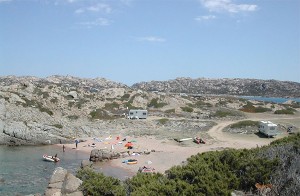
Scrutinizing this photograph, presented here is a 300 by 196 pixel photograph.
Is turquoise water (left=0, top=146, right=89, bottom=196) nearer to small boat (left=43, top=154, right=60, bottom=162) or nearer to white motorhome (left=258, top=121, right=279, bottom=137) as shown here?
small boat (left=43, top=154, right=60, bottom=162)

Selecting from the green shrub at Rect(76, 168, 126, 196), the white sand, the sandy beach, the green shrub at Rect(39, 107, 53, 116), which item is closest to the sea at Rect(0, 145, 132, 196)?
the sandy beach

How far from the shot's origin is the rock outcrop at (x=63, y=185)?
15830 millimetres

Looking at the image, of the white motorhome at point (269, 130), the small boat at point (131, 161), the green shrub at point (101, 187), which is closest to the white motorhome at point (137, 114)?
the white motorhome at point (269, 130)

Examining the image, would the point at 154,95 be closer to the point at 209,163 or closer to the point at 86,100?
the point at 86,100

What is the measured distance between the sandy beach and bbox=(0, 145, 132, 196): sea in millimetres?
2211

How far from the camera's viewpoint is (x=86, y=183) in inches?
615

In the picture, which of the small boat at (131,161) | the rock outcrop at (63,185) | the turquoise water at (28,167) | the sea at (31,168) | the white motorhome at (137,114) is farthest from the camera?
the white motorhome at (137,114)

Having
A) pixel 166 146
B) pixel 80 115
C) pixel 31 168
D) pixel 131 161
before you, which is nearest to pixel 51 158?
pixel 31 168

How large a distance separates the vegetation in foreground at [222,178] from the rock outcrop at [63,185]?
0.51 meters

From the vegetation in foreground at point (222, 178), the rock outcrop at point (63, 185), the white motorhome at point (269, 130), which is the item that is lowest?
the white motorhome at point (269, 130)

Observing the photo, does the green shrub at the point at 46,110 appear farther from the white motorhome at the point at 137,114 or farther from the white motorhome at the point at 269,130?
the white motorhome at the point at 269,130

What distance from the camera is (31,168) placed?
3525 cm

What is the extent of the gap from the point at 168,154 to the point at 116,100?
4421 centimetres

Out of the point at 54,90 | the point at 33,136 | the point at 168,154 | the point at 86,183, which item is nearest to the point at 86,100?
the point at 54,90
